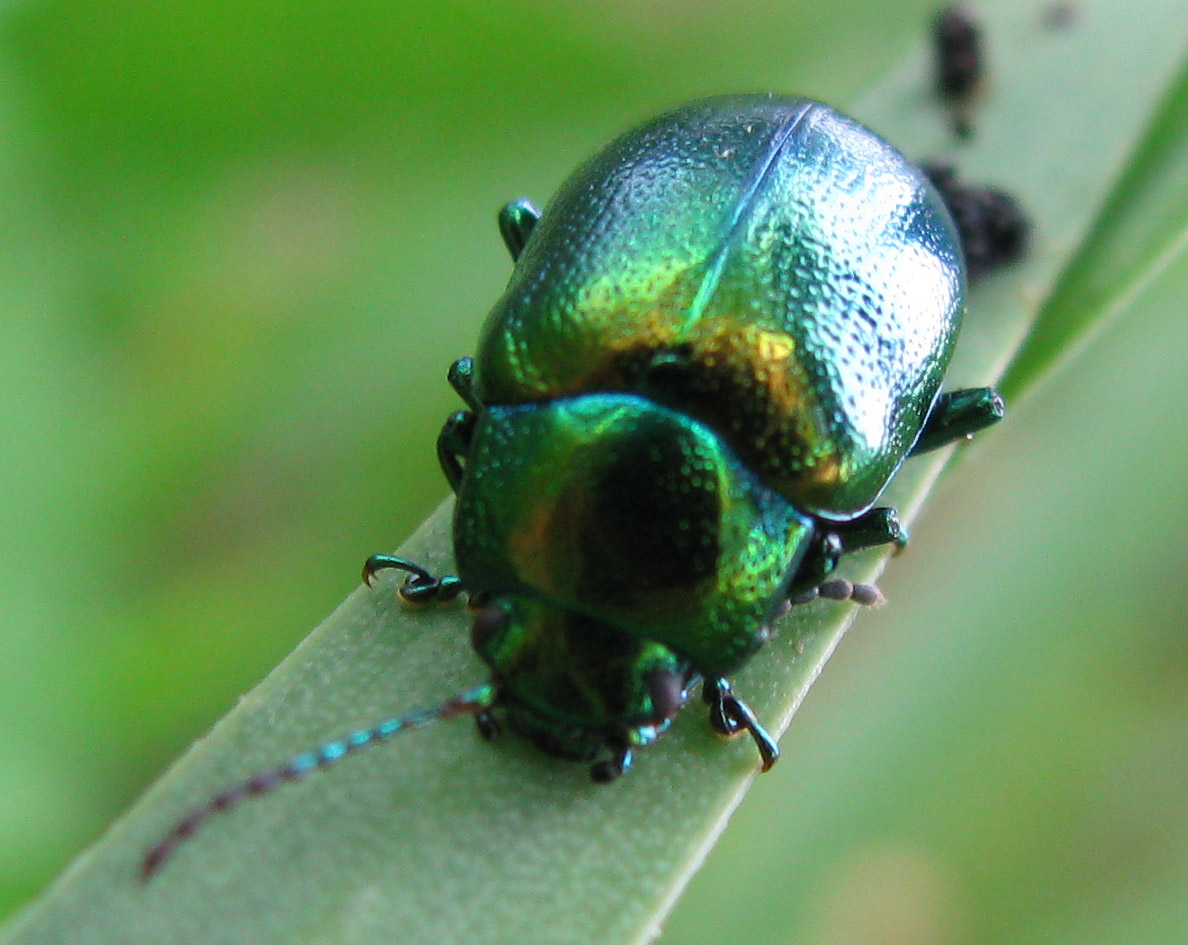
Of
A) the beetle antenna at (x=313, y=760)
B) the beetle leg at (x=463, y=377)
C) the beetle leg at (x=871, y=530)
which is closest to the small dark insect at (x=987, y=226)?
the beetle leg at (x=871, y=530)

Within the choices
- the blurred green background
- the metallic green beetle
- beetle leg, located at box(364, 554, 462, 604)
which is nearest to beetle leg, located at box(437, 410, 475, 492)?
the metallic green beetle

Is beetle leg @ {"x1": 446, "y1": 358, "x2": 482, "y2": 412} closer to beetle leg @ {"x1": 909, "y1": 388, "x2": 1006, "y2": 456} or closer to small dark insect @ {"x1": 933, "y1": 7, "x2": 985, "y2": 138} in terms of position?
beetle leg @ {"x1": 909, "y1": 388, "x2": 1006, "y2": 456}

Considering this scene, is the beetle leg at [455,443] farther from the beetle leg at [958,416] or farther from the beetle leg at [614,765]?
the beetle leg at [958,416]

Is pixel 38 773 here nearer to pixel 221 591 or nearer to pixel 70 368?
pixel 221 591

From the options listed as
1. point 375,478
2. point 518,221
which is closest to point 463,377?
point 518,221

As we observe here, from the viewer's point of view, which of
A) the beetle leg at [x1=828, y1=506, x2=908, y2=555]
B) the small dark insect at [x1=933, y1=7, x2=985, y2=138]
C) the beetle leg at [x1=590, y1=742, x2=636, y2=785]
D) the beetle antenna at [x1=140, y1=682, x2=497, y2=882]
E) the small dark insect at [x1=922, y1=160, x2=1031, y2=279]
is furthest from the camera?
the small dark insect at [x1=933, y1=7, x2=985, y2=138]

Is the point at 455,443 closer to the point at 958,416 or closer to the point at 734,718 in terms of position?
the point at 734,718

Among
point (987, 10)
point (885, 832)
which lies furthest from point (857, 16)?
point (885, 832)

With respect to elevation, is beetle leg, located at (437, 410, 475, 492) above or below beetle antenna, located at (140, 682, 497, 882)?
above
